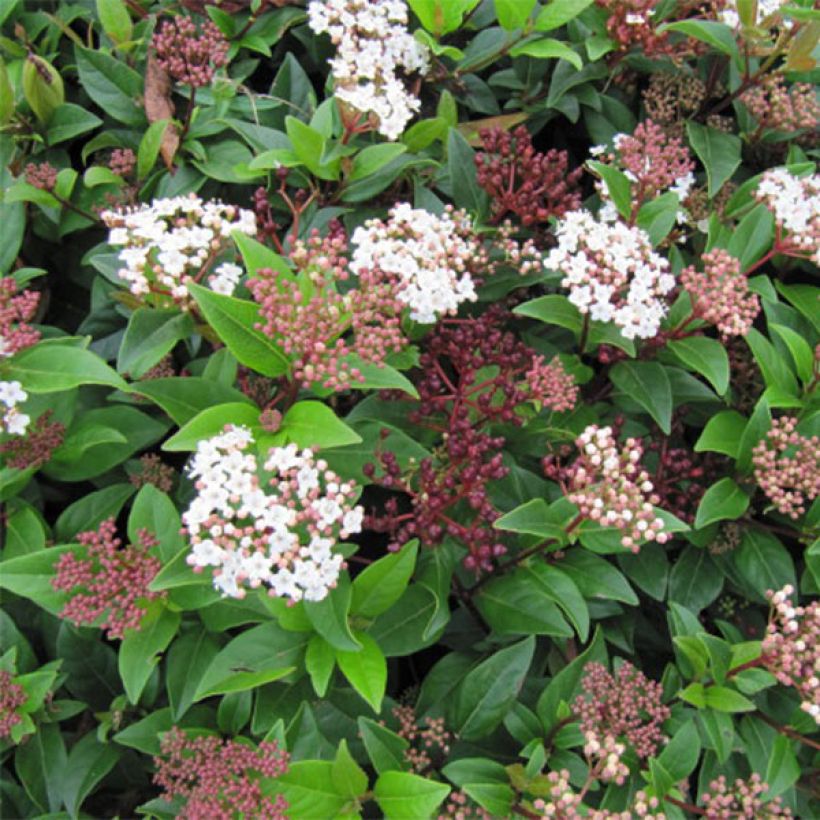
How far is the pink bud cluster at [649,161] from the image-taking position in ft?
9.86

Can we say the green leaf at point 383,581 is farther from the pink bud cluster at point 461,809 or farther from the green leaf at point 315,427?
the pink bud cluster at point 461,809

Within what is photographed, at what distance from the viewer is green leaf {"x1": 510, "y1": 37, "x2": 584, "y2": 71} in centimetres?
307

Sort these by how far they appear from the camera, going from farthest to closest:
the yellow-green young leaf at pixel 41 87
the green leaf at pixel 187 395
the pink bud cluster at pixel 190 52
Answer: the yellow-green young leaf at pixel 41 87, the pink bud cluster at pixel 190 52, the green leaf at pixel 187 395

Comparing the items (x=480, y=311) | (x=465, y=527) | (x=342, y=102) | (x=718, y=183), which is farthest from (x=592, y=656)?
Result: (x=342, y=102)

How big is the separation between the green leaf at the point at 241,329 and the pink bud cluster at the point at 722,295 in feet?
4.45

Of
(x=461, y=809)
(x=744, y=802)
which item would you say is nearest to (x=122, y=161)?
(x=461, y=809)

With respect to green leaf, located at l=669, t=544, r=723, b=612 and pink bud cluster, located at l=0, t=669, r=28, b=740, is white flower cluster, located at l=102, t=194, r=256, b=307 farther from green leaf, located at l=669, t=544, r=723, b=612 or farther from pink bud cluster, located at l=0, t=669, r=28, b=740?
green leaf, located at l=669, t=544, r=723, b=612

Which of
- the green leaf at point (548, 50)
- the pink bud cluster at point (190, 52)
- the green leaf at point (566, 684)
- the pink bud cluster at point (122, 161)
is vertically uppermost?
the green leaf at point (548, 50)

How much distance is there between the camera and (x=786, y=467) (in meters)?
2.69

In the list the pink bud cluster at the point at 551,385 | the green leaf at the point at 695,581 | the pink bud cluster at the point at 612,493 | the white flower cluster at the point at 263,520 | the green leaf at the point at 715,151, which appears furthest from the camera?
the green leaf at the point at 715,151

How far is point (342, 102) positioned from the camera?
297 cm

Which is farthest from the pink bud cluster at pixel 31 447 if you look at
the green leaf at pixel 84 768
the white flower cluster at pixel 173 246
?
the green leaf at pixel 84 768

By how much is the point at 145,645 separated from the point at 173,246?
3.97 feet

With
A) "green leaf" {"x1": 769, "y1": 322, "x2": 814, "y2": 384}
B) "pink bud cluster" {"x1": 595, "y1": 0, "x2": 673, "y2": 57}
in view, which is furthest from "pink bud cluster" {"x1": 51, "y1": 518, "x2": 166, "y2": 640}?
"pink bud cluster" {"x1": 595, "y1": 0, "x2": 673, "y2": 57}
